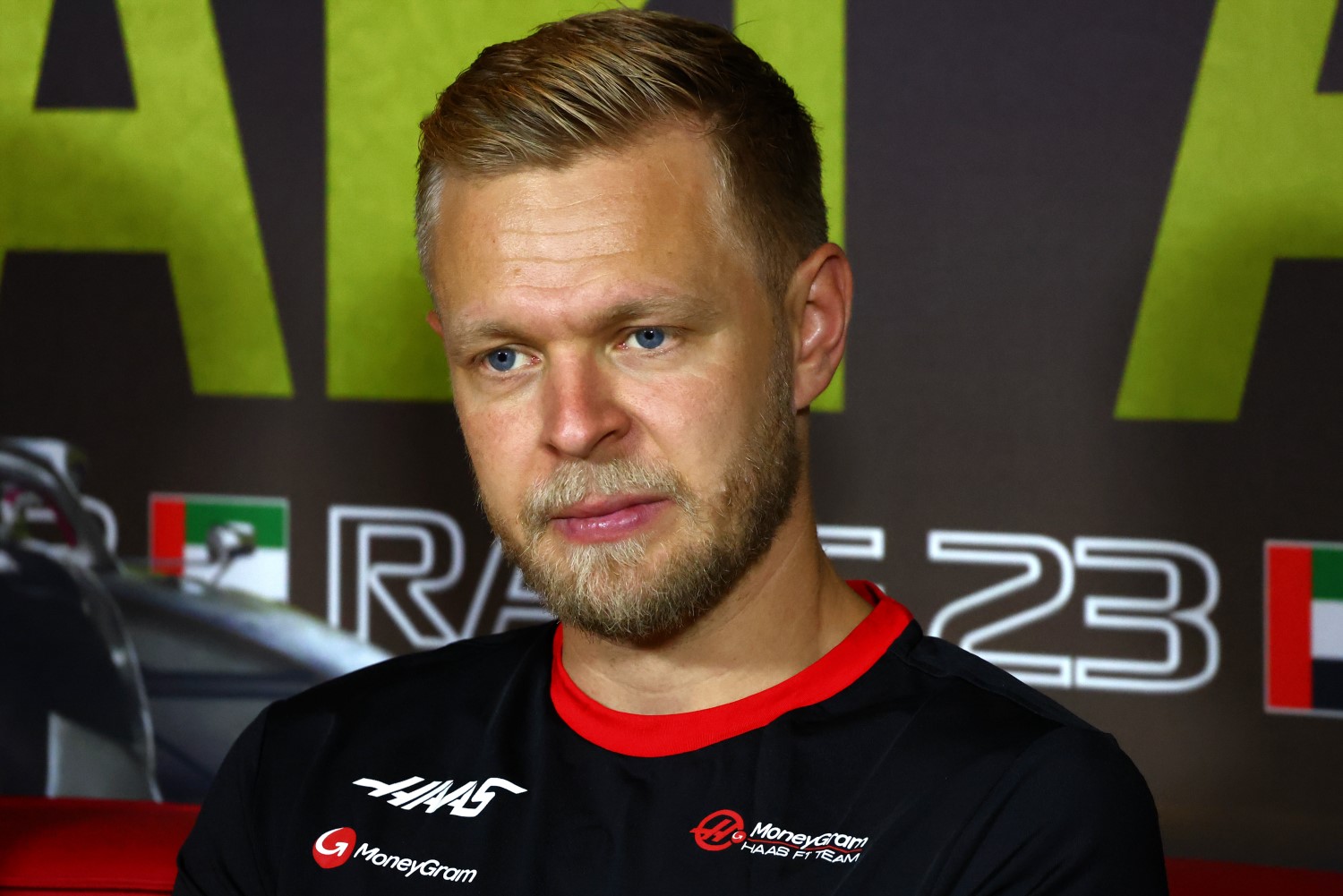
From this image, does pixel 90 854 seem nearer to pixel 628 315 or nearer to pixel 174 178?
pixel 628 315

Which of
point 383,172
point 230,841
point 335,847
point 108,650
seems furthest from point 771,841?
point 108,650

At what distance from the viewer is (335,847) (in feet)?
A: 3.68

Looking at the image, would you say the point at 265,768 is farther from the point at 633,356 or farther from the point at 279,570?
the point at 279,570

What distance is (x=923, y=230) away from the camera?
5.76 ft

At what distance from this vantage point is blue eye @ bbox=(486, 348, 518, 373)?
1059mm

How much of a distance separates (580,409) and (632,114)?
23cm

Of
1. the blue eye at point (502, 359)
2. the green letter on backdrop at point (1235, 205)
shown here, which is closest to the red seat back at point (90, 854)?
the blue eye at point (502, 359)

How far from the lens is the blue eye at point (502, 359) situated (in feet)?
3.47

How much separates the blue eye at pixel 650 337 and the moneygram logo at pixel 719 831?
0.35 meters

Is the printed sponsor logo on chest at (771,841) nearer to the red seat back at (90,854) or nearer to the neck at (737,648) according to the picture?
the neck at (737,648)

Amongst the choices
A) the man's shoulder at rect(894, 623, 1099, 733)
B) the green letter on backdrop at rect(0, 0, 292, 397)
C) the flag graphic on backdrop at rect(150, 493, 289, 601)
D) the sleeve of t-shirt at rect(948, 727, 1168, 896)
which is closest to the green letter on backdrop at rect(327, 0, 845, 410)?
the green letter on backdrop at rect(0, 0, 292, 397)

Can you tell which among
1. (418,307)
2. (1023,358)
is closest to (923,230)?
(1023,358)

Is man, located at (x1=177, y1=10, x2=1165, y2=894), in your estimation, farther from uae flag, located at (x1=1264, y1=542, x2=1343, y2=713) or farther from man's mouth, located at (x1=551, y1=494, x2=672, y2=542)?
uae flag, located at (x1=1264, y1=542, x2=1343, y2=713)

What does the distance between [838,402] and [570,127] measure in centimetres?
85
